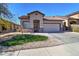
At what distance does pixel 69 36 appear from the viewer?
826 cm

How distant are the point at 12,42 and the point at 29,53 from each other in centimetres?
83

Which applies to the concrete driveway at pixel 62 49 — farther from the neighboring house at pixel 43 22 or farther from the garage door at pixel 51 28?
the neighboring house at pixel 43 22

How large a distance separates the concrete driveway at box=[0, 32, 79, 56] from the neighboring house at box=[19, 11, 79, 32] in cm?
27

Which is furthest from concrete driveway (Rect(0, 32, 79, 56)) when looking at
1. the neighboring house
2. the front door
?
the front door

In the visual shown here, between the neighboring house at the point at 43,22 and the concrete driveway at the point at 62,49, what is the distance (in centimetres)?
27

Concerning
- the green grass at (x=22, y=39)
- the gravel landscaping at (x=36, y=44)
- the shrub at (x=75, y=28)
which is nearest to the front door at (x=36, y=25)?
the green grass at (x=22, y=39)

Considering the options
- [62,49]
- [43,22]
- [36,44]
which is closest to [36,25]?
[43,22]

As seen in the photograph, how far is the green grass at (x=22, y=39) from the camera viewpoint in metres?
8.01

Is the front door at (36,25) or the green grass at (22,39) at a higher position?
the front door at (36,25)

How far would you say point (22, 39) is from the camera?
8.09m

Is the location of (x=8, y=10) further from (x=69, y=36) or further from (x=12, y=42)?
(x=69, y=36)

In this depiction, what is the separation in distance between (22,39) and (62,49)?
1483 millimetres

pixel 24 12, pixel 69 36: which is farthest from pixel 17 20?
pixel 69 36

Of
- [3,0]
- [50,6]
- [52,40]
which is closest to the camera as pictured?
[3,0]
